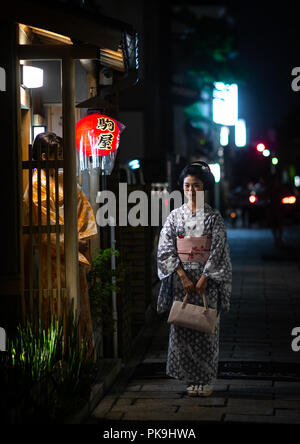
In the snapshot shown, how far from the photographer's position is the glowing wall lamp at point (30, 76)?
9.79m

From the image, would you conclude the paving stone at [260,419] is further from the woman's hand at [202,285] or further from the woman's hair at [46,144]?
the woman's hair at [46,144]

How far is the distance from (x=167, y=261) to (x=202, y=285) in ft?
1.58

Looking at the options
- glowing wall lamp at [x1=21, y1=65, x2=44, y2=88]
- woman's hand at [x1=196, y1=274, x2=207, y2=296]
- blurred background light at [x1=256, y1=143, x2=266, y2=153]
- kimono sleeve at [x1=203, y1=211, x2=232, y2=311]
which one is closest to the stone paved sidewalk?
woman's hand at [x1=196, y1=274, x2=207, y2=296]

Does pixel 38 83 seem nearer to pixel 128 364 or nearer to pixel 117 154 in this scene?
A: pixel 117 154

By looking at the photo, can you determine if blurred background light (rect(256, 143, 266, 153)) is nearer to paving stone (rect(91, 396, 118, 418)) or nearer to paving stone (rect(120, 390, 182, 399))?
paving stone (rect(120, 390, 182, 399))

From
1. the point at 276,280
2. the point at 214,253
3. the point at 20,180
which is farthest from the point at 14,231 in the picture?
the point at 276,280

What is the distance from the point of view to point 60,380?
23.5 ft

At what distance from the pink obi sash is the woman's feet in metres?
1.37

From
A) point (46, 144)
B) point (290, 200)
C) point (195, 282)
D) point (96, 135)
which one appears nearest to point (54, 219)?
point (46, 144)

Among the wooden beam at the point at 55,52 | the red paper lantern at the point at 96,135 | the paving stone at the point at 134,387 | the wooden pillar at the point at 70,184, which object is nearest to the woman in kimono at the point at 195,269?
the paving stone at the point at 134,387

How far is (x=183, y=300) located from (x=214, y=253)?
25.9 inches

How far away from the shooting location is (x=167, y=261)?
8.56 metres

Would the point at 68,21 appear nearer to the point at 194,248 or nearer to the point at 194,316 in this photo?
the point at 194,248
